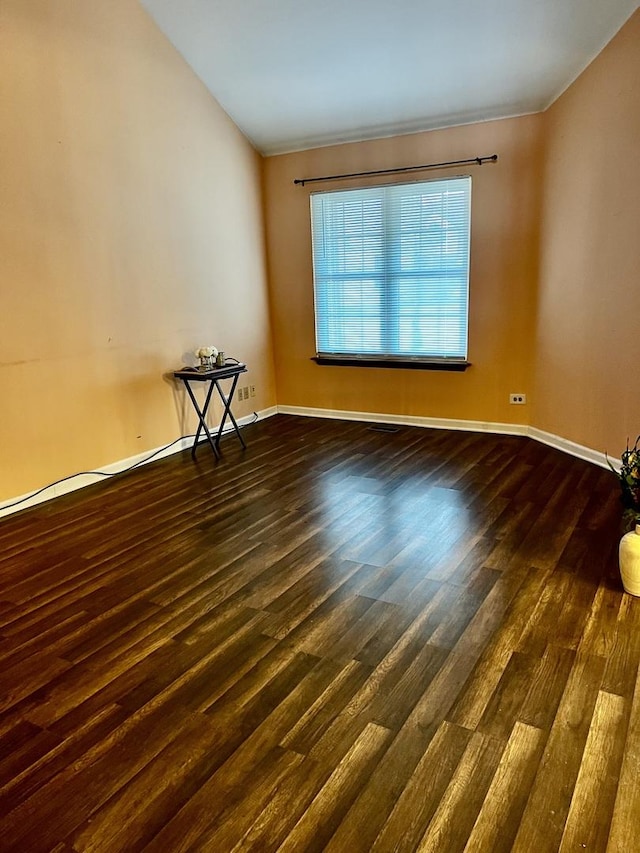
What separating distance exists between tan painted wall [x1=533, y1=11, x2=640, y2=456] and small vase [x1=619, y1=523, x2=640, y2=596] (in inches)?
57.6

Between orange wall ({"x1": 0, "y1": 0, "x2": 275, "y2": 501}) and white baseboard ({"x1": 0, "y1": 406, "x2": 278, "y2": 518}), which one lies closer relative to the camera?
orange wall ({"x1": 0, "y1": 0, "x2": 275, "y2": 501})

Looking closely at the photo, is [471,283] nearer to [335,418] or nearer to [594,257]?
[594,257]

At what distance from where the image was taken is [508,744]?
1652mm

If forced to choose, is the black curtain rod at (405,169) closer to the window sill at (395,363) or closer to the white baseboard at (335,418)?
the window sill at (395,363)

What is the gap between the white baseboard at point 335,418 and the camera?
3.76 meters

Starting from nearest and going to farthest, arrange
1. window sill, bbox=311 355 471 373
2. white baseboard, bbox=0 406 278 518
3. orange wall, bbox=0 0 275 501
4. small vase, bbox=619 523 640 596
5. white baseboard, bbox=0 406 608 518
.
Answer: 1. small vase, bbox=619 523 640 596
2. orange wall, bbox=0 0 275 501
3. white baseboard, bbox=0 406 278 518
4. white baseboard, bbox=0 406 608 518
5. window sill, bbox=311 355 471 373

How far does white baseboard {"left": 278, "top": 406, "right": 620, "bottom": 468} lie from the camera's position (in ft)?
13.7

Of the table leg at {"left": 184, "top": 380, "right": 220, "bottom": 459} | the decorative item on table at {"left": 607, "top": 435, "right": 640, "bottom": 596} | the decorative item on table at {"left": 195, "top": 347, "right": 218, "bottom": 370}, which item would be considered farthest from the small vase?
the decorative item on table at {"left": 195, "top": 347, "right": 218, "bottom": 370}

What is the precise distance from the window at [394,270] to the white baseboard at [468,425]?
59 cm

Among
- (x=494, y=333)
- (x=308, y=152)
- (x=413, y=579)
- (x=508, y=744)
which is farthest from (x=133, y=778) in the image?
(x=308, y=152)

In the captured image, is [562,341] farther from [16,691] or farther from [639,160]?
[16,691]

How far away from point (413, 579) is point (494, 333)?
3.00 meters

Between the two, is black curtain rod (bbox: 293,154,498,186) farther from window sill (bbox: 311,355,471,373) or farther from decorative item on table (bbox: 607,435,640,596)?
decorative item on table (bbox: 607,435,640,596)

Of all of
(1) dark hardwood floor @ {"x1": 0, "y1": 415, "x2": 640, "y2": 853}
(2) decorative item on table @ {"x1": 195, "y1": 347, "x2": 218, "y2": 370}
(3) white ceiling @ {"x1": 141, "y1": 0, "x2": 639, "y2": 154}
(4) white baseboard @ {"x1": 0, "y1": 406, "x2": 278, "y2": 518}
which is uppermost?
(3) white ceiling @ {"x1": 141, "y1": 0, "x2": 639, "y2": 154}
